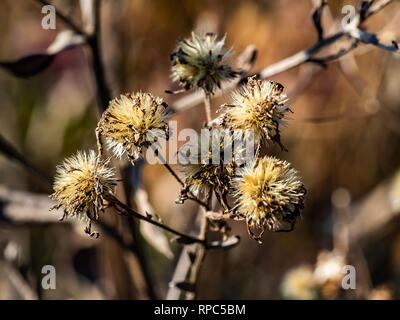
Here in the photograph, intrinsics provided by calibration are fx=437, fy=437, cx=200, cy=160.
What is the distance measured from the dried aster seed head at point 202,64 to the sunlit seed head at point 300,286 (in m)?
0.84

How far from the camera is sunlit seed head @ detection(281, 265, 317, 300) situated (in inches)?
52.6

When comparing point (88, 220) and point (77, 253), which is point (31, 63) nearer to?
point (88, 220)

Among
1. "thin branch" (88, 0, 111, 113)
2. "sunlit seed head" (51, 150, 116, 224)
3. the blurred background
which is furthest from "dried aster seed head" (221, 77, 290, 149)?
the blurred background

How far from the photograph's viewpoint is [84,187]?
2.14ft

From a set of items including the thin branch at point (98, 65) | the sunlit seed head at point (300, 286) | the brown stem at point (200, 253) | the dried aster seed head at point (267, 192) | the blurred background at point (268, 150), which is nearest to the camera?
the dried aster seed head at point (267, 192)

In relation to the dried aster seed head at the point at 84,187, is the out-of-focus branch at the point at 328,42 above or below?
above

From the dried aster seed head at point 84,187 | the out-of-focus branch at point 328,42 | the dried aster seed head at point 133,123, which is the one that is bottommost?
the dried aster seed head at point 84,187

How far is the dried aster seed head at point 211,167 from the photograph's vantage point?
66 centimetres

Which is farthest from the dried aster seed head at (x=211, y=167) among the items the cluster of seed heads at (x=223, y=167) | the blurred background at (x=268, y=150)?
the blurred background at (x=268, y=150)

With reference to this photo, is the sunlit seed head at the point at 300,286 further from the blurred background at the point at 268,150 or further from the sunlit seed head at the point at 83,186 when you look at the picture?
the sunlit seed head at the point at 83,186

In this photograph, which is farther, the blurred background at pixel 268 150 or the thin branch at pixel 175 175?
the blurred background at pixel 268 150

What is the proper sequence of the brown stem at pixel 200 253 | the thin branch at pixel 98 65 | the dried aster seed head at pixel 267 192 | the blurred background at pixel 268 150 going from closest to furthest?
the dried aster seed head at pixel 267 192 < the brown stem at pixel 200 253 < the thin branch at pixel 98 65 < the blurred background at pixel 268 150
